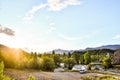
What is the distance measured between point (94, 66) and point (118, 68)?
21.9 m

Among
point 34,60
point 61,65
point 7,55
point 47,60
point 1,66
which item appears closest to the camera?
point 1,66

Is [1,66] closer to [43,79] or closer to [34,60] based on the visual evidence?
[43,79]

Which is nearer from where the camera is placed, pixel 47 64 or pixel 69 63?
pixel 47 64

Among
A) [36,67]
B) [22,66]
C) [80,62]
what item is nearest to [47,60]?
[36,67]

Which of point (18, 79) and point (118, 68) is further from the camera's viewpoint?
point (118, 68)

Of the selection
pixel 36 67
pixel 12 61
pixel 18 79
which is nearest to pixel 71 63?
pixel 36 67

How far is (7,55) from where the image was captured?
4259 centimetres

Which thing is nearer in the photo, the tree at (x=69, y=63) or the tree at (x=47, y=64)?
the tree at (x=47, y=64)

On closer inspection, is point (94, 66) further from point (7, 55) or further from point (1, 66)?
point (1, 66)

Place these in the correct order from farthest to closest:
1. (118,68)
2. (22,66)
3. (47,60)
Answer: (118,68) → (47,60) → (22,66)

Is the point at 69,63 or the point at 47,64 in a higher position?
the point at 69,63

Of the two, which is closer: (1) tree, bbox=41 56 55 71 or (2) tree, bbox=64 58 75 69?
(1) tree, bbox=41 56 55 71

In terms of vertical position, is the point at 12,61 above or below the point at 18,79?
above

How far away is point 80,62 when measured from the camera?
4117 inches
